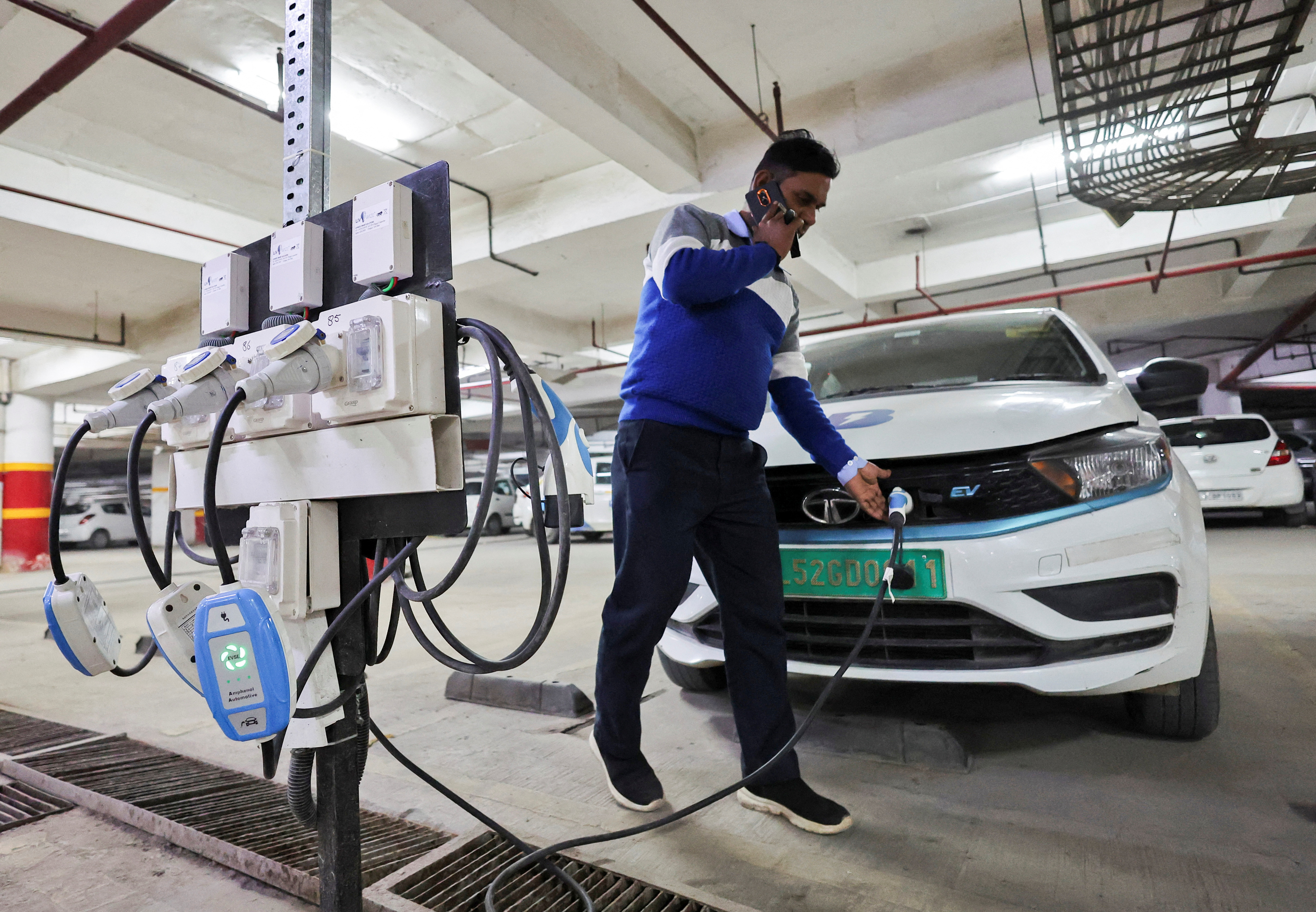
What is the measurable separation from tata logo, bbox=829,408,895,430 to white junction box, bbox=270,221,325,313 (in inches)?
43.2

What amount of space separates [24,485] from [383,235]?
14.1m

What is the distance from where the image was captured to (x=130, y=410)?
3.27 ft

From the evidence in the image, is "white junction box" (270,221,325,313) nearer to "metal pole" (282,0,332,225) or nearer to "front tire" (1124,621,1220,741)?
"metal pole" (282,0,332,225)

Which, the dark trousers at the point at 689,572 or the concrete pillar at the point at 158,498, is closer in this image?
the dark trousers at the point at 689,572

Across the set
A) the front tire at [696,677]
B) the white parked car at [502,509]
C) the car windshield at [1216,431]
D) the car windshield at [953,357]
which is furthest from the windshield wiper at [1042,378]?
the white parked car at [502,509]

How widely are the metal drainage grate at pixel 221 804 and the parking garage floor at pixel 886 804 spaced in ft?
0.19

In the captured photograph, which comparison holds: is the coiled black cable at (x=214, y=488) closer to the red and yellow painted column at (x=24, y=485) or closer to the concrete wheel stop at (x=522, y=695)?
the concrete wheel stop at (x=522, y=695)

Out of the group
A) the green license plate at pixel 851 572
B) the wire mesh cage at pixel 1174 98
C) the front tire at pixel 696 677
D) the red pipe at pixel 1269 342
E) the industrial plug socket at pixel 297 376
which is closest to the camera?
the industrial plug socket at pixel 297 376

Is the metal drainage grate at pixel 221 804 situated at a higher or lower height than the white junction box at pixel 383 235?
lower

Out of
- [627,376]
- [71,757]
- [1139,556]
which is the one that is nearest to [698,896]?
[627,376]

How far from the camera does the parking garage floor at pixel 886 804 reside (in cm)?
110

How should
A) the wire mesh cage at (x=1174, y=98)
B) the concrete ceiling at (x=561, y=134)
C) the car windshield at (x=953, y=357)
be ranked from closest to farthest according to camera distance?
the car windshield at (x=953, y=357) → the wire mesh cage at (x=1174, y=98) → the concrete ceiling at (x=561, y=134)

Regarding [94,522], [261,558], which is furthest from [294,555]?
[94,522]

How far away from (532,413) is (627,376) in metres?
0.45
